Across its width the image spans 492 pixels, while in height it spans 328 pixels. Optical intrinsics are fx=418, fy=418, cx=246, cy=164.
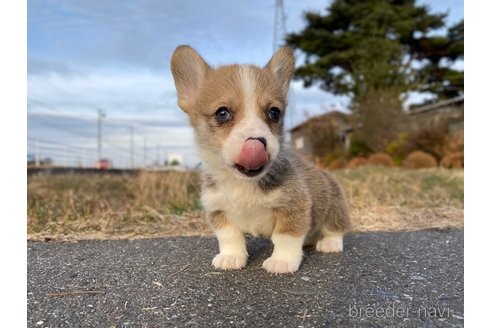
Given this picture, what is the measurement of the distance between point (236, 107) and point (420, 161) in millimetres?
12319

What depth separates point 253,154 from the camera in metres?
2.18

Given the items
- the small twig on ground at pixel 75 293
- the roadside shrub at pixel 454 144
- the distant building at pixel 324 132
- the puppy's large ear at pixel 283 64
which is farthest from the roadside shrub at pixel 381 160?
the small twig on ground at pixel 75 293

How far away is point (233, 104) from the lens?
2451 millimetres

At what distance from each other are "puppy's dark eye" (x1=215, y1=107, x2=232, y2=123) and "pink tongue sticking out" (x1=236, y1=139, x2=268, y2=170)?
319 mm

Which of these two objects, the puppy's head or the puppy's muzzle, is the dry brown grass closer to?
the puppy's head

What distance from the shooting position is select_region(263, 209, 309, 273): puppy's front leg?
2502 mm

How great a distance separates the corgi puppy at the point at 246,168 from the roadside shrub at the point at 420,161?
11.5 meters

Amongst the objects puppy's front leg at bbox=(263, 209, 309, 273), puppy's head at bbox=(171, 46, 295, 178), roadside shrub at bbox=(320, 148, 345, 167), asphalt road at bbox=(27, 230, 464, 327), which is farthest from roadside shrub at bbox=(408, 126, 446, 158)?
puppy's front leg at bbox=(263, 209, 309, 273)

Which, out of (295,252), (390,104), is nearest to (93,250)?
(295,252)

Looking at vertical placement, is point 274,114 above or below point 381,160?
above

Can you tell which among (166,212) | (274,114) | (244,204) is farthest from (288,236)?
(166,212)

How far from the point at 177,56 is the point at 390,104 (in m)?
16.6

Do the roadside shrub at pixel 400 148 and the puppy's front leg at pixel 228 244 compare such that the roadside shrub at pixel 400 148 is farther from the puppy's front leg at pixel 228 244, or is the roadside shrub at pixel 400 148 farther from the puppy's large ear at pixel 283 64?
the puppy's front leg at pixel 228 244

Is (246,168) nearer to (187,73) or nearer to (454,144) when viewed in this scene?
(187,73)
